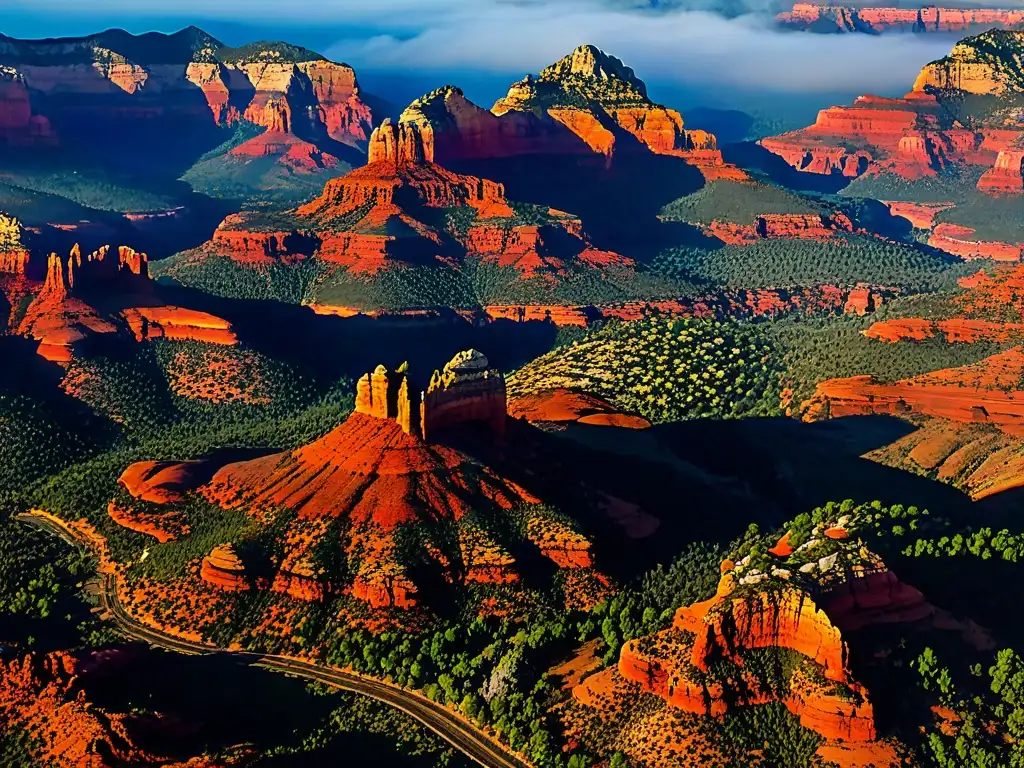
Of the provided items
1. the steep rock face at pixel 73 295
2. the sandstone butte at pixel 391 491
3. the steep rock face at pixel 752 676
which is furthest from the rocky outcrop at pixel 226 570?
the steep rock face at pixel 73 295

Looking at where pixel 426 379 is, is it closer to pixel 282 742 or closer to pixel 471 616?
pixel 471 616

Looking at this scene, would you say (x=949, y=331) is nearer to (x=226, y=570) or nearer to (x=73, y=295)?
(x=226, y=570)

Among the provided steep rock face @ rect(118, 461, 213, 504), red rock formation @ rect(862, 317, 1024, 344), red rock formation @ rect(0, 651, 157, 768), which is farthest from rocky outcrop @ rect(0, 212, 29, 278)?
red rock formation @ rect(862, 317, 1024, 344)

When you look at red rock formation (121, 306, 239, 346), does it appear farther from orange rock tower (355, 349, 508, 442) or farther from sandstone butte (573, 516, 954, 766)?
sandstone butte (573, 516, 954, 766)

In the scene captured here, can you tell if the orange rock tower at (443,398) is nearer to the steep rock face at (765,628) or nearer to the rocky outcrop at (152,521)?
the rocky outcrop at (152,521)

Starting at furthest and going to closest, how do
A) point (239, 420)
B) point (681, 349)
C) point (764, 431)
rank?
point (681, 349) → point (239, 420) → point (764, 431)

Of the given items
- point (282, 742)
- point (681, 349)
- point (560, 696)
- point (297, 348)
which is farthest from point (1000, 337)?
point (282, 742)

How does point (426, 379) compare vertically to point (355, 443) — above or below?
below

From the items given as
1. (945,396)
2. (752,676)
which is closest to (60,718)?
(752,676)
